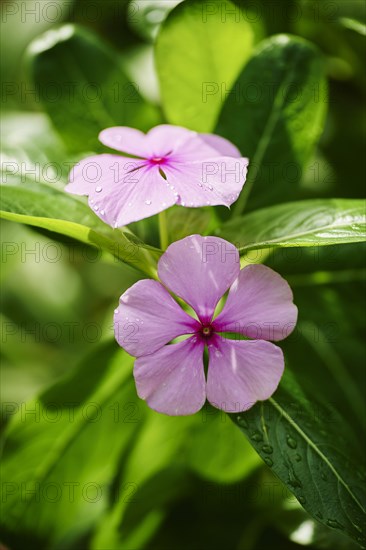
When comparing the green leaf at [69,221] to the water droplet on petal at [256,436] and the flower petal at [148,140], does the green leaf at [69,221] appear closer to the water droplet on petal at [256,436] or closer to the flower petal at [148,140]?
the flower petal at [148,140]

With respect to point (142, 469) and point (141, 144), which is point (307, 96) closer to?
point (141, 144)

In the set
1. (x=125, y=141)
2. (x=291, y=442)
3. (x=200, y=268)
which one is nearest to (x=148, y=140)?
(x=125, y=141)

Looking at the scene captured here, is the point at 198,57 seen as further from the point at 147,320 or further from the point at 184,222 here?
the point at 147,320

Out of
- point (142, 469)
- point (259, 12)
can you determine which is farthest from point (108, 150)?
point (142, 469)

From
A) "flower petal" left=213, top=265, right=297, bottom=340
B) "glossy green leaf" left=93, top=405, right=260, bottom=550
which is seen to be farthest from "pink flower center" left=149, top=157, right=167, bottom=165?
"glossy green leaf" left=93, top=405, right=260, bottom=550

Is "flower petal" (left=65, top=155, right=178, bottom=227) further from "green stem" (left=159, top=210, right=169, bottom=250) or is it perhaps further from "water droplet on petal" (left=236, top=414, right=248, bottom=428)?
"water droplet on petal" (left=236, top=414, right=248, bottom=428)
